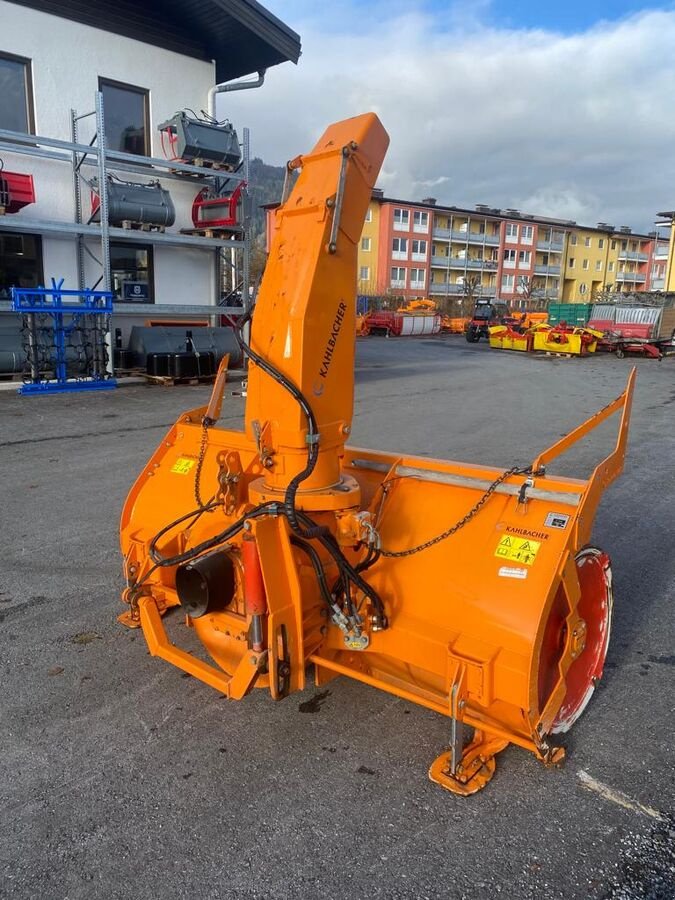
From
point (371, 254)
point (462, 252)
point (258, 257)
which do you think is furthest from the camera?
point (462, 252)

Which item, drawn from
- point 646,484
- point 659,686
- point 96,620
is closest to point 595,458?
point 646,484

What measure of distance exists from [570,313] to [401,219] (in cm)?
3016

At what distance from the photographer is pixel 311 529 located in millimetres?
2756

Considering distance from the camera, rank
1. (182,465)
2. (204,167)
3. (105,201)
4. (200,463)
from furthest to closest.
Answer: (204,167) → (105,201) → (182,465) → (200,463)

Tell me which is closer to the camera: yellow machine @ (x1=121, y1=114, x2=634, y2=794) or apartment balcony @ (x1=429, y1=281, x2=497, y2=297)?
yellow machine @ (x1=121, y1=114, x2=634, y2=794)

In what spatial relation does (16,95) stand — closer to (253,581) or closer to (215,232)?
(215,232)

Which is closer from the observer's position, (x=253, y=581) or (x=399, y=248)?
(x=253, y=581)

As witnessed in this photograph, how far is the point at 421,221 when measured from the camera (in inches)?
2547

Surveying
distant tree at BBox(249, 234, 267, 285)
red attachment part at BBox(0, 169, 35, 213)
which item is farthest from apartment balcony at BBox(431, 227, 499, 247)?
red attachment part at BBox(0, 169, 35, 213)

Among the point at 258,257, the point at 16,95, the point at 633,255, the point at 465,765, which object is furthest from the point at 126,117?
the point at 633,255

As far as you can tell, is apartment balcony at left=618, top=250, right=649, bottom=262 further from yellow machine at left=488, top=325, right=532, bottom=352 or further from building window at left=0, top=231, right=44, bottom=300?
building window at left=0, top=231, right=44, bottom=300

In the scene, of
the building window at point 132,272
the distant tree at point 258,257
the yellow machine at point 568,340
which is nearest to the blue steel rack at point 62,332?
the building window at point 132,272

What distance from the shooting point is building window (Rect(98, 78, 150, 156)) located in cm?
1511

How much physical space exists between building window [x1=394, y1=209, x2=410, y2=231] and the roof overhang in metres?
47.8
